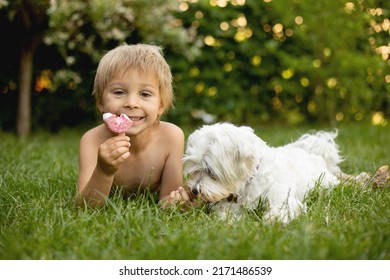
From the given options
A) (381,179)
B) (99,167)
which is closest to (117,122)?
(99,167)

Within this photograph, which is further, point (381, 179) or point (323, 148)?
point (323, 148)

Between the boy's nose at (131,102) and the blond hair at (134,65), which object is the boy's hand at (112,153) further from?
the blond hair at (134,65)

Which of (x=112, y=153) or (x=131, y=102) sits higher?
(x=131, y=102)

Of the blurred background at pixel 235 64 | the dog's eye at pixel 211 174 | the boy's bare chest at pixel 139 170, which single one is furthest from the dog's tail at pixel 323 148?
the blurred background at pixel 235 64

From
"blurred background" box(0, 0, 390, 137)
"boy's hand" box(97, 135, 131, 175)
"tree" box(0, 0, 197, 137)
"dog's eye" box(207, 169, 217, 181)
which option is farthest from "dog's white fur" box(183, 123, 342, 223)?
"blurred background" box(0, 0, 390, 137)

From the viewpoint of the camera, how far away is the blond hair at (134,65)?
3.19 metres

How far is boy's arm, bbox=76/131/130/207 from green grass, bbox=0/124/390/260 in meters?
0.08

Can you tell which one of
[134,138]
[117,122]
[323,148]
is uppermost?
[117,122]

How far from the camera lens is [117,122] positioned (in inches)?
117

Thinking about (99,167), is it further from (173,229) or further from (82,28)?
(82,28)

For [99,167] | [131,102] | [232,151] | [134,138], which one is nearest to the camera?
[232,151]

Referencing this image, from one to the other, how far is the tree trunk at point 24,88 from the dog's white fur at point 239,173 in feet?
14.1

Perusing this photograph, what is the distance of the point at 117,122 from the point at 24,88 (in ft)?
13.4

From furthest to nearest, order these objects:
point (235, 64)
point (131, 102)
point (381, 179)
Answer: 1. point (235, 64)
2. point (381, 179)
3. point (131, 102)
